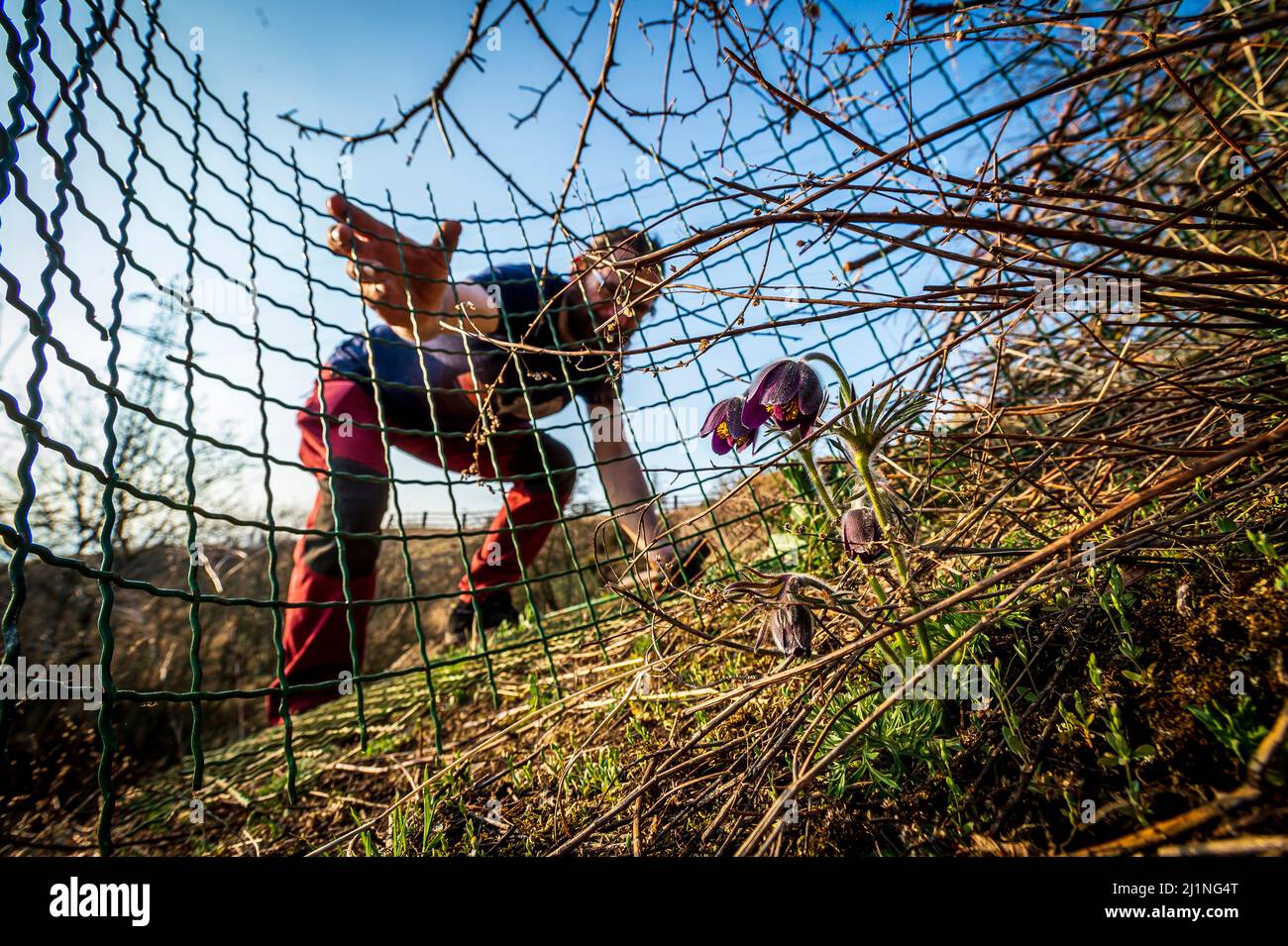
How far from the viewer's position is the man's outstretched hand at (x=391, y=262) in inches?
75.1

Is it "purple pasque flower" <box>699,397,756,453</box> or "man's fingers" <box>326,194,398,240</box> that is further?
"man's fingers" <box>326,194,398,240</box>

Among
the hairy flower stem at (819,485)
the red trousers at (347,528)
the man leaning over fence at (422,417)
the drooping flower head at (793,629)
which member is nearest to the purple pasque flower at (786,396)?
the hairy flower stem at (819,485)

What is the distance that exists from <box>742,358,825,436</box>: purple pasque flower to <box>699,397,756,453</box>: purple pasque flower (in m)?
0.06

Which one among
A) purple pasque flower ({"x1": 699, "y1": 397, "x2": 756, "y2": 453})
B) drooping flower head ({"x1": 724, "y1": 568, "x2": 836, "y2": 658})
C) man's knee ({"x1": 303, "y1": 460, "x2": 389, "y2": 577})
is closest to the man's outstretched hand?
man's knee ({"x1": 303, "y1": 460, "x2": 389, "y2": 577})

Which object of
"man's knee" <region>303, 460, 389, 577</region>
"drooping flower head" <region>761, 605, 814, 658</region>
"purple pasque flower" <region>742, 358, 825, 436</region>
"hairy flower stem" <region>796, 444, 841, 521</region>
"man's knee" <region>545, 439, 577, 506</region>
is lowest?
"drooping flower head" <region>761, 605, 814, 658</region>

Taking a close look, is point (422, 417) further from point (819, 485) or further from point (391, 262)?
point (819, 485)

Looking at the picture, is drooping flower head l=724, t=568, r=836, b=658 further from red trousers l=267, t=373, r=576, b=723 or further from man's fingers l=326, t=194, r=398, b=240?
man's fingers l=326, t=194, r=398, b=240

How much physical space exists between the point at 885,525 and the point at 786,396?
0.25 metres

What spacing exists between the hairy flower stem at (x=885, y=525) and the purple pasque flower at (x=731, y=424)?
0.21m

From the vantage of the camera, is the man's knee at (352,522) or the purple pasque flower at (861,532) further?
the man's knee at (352,522)

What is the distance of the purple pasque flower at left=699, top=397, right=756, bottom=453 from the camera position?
3.25ft

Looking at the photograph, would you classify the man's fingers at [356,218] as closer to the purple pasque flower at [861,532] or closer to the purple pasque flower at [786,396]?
the purple pasque flower at [786,396]

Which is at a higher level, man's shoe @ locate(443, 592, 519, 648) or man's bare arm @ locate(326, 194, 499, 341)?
man's bare arm @ locate(326, 194, 499, 341)
